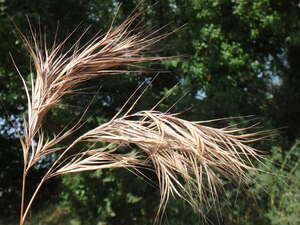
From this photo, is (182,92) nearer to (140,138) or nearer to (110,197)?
(110,197)

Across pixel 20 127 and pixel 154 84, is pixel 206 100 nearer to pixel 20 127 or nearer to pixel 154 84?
pixel 154 84

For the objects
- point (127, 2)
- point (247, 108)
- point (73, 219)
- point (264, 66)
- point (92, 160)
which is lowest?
point (73, 219)

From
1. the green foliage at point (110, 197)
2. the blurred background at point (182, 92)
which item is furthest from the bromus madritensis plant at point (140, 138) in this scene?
the green foliage at point (110, 197)

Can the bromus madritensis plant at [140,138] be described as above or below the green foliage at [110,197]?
above

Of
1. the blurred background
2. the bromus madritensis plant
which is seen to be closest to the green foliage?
the blurred background

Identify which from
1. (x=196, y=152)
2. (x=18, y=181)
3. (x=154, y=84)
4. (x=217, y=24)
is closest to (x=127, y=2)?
(x=154, y=84)

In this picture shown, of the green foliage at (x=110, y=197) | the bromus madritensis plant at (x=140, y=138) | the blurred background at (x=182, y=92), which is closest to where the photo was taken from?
the bromus madritensis plant at (x=140, y=138)

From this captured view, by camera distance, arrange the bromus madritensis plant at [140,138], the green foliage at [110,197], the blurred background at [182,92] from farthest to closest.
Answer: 1. the green foliage at [110,197]
2. the blurred background at [182,92]
3. the bromus madritensis plant at [140,138]

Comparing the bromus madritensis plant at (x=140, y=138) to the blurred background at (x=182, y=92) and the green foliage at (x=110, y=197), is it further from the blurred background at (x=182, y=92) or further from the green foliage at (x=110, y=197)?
the green foliage at (x=110, y=197)
